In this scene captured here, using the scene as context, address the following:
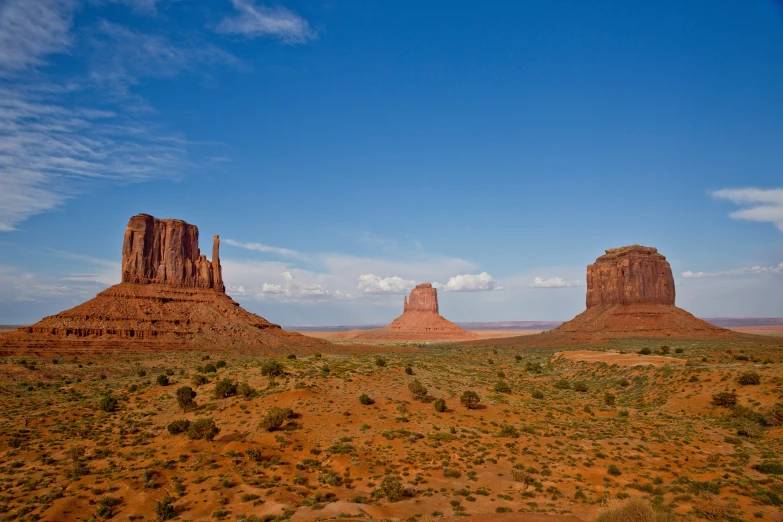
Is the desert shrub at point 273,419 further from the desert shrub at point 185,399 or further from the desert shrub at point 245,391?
the desert shrub at point 185,399

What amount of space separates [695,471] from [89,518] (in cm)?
2991

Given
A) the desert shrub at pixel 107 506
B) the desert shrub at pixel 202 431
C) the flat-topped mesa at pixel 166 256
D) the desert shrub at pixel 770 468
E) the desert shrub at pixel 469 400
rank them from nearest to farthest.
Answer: the desert shrub at pixel 107 506, the desert shrub at pixel 770 468, the desert shrub at pixel 202 431, the desert shrub at pixel 469 400, the flat-topped mesa at pixel 166 256

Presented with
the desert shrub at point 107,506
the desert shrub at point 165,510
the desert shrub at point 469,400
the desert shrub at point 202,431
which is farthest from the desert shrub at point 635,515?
the desert shrub at point 202,431

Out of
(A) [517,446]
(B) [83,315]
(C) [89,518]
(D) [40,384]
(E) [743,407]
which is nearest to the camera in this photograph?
(C) [89,518]

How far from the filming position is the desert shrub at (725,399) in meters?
36.9

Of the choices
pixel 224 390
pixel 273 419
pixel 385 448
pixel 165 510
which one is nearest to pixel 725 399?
pixel 385 448

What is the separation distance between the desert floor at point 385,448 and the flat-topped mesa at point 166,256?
6631 centimetres

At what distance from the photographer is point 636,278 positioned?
134 metres

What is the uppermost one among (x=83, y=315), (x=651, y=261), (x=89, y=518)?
(x=651, y=261)

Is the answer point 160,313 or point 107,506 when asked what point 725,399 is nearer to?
point 107,506

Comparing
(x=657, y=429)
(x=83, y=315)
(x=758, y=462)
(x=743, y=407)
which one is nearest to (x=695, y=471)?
(x=758, y=462)

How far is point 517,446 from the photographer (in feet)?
96.4

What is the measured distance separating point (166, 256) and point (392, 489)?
109223 millimetres

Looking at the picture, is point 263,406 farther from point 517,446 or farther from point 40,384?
point 40,384
